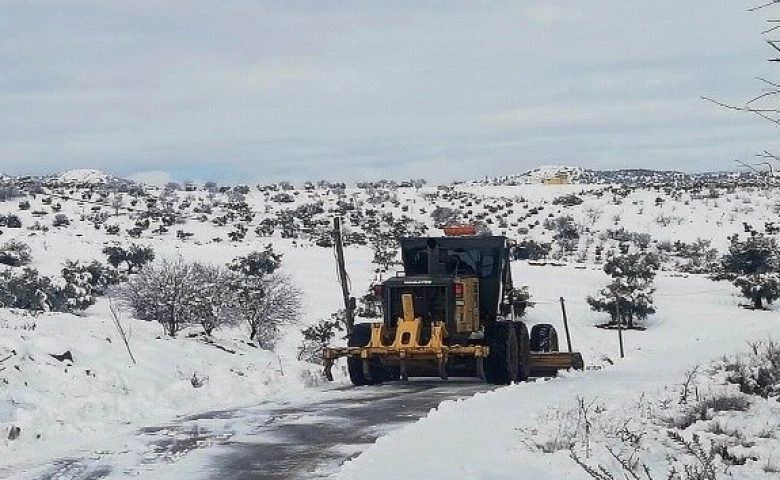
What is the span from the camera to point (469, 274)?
17.9 meters

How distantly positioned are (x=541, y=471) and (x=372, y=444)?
8.88ft

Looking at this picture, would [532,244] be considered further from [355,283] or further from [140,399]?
[140,399]

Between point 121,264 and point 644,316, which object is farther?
point 121,264

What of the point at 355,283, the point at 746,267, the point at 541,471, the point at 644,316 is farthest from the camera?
the point at 746,267

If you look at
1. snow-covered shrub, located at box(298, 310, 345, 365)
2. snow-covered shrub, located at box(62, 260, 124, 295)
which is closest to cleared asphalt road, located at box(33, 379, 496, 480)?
snow-covered shrub, located at box(298, 310, 345, 365)

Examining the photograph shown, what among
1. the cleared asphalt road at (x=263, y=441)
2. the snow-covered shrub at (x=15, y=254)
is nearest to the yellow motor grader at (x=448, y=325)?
the cleared asphalt road at (x=263, y=441)

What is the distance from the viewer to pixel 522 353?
57.8 feet

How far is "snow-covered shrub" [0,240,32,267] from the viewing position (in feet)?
145

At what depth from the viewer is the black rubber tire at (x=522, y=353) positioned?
17531 millimetres

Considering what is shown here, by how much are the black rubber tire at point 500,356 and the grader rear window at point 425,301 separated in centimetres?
101

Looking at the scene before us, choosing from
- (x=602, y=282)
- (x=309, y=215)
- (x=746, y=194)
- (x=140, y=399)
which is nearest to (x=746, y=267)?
(x=602, y=282)

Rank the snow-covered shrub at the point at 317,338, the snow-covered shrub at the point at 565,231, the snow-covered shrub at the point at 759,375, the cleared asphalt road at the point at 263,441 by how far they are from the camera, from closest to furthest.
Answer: the cleared asphalt road at the point at 263,441 < the snow-covered shrub at the point at 759,375 < the snow-covered shrub at the point at 317,338 < the snow-covered shrub at the point at 565,231

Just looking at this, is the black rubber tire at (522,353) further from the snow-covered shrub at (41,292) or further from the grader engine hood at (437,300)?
the snow-covered shrub at (41,292)

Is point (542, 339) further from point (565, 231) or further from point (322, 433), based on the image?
point (565, 231)
